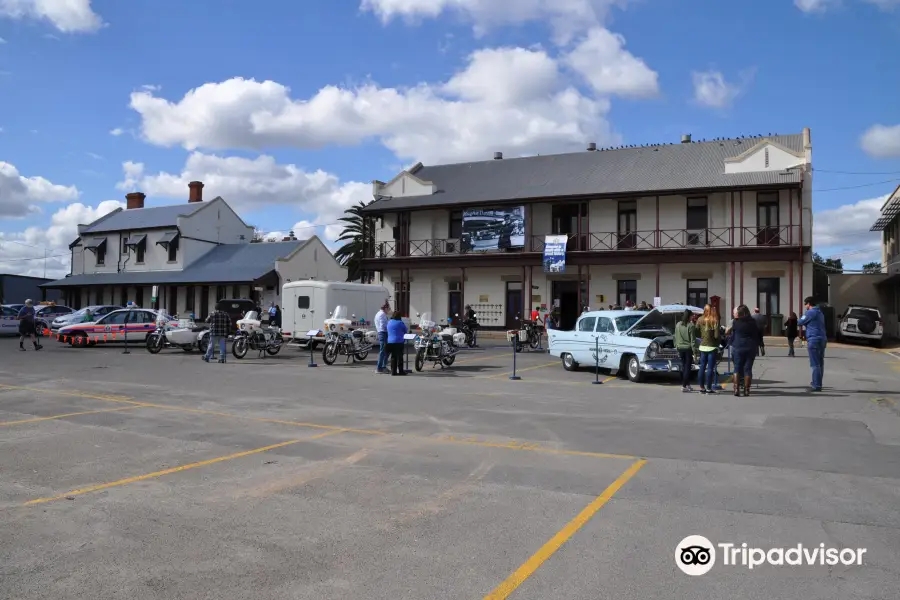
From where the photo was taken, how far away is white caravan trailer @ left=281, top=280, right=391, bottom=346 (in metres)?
24.8

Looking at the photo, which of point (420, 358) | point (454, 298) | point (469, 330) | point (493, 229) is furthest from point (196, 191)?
point (420, 358)

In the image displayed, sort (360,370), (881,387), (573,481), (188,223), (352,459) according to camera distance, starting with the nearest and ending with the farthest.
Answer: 1. (573,481)
2. (352,459)
3. (881,387)
4. (360,370)
5. (188,223)

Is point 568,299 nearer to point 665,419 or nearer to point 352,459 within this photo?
point 665,419

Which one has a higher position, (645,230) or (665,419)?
(645,230)

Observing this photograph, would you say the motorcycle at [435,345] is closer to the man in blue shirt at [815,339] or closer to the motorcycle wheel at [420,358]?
the motorcycle wheel at [420,358]

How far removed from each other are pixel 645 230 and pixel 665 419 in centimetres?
2518

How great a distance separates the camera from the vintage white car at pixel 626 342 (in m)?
15.6

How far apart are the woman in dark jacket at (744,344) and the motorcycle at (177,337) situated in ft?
59.4

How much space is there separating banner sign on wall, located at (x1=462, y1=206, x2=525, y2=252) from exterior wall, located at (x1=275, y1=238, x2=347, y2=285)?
11.9 metres

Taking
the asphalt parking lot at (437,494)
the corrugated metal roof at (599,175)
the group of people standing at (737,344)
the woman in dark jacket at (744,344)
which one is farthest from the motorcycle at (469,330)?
the woman in dark jacket at (744,344)

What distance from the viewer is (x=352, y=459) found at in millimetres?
7836

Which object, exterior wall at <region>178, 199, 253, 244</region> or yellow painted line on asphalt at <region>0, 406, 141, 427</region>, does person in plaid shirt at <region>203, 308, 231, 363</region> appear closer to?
yellow painted line on asphalt at <region>0, 406, 141, 427</region>

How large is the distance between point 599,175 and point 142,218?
109 ft

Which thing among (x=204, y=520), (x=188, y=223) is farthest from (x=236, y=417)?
(x=188, y=223)
